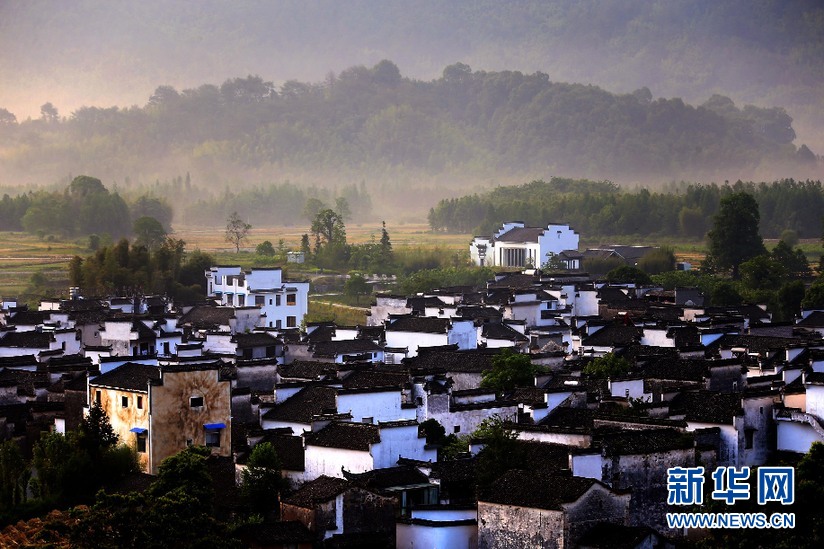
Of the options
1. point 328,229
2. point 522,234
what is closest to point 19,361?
point 522,234

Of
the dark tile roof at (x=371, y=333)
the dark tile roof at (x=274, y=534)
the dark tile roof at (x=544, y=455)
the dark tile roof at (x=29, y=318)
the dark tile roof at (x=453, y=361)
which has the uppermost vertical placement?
the dark tile roof at (x=29, y=318)

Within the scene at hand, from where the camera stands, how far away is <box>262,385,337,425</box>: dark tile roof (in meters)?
20.1

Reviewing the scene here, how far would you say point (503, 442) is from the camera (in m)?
17.8

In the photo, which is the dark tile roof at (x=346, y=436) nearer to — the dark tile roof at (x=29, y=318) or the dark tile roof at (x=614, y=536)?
the dark tile roof at (x=614, y=536)

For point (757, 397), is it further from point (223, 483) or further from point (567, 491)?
point (223, 483)

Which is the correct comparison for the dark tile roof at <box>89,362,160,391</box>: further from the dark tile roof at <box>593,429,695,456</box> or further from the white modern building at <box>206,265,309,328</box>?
the white modern building at <box>206,265,309,328</box>

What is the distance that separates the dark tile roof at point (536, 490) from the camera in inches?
614

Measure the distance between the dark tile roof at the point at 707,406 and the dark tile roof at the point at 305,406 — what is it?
16.7 feet

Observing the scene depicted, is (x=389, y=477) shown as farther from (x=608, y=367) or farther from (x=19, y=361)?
(x=19, y=361)

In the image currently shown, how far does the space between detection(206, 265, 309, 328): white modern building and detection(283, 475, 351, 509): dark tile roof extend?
60.8ft

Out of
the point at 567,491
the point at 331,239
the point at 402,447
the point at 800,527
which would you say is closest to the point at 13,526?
the point at 402,447

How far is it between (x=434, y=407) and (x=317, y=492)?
4.32 metres

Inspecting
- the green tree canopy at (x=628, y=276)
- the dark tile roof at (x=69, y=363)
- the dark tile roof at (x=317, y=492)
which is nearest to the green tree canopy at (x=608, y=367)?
the dark tile roof at (x=317, y=492)

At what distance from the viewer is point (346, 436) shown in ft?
60.4
